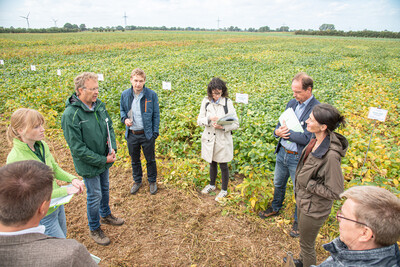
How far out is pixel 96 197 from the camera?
9.10ft

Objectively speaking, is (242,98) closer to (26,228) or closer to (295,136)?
(295,136)

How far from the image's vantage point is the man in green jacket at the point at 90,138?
2497 millimetres

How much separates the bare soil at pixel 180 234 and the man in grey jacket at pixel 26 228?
1.81m

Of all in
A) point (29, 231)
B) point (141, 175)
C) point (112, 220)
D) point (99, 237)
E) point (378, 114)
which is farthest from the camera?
point (141, 175)

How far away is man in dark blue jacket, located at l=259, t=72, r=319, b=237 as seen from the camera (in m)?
2.61

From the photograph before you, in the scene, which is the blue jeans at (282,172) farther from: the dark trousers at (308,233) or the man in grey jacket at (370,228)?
the man in grey jacket at (370,228)

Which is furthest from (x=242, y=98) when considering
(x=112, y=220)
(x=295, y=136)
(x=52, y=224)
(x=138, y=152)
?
(x=52, y=224)

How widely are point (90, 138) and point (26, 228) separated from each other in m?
1.65

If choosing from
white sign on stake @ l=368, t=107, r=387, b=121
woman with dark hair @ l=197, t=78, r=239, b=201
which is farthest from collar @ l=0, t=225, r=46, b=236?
white sign on stake @ l=368, t=107, r=387, b=121

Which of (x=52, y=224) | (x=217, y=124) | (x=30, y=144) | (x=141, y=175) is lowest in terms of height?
(x=141, y=175)

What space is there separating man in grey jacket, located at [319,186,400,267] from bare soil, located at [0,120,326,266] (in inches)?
66.0

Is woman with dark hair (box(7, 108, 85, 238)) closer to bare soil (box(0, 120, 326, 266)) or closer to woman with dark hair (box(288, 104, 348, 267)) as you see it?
bare soil (box(0, 120, 326, 266))

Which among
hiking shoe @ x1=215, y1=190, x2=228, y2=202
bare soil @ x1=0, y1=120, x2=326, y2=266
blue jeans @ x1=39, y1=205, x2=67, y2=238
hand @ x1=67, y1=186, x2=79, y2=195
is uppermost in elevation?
hand @ x1=67, y1=186, x2=79, y2=195

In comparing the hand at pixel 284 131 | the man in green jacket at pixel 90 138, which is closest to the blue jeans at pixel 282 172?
the hand at pixel 284 131
